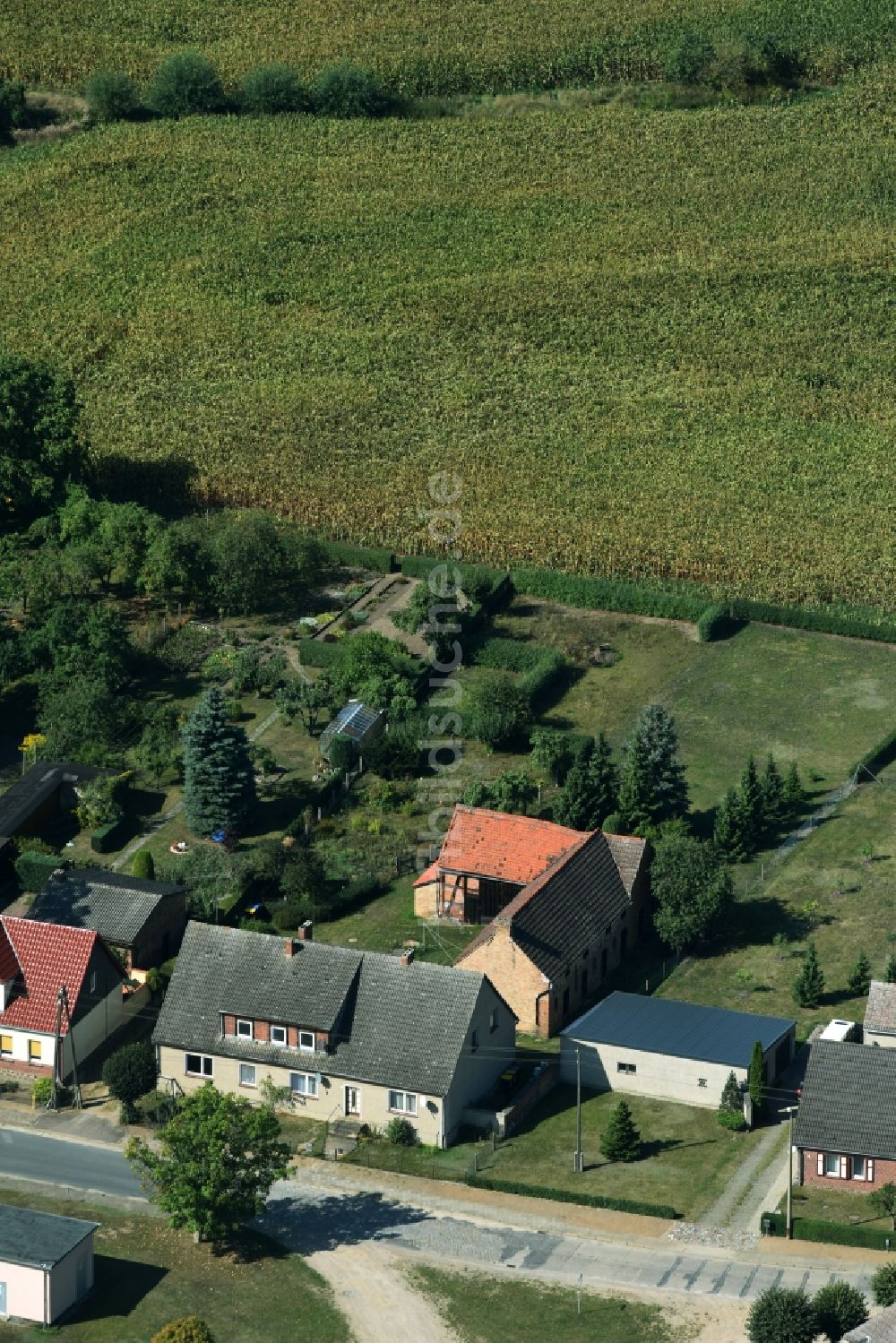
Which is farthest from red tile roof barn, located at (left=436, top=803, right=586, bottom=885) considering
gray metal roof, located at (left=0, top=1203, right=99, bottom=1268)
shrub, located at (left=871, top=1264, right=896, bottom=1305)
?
shrub, located at (left=871, top=1264, right=896, bottom=1305)

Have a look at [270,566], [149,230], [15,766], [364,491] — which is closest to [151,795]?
[15,766]

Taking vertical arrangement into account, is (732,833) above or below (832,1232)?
above

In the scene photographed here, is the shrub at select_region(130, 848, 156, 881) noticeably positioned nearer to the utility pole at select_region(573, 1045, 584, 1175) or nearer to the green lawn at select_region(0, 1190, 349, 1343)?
the green lawn at select_region(0, 1190, 349, 1343)

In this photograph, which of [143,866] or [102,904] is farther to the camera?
[143,866]

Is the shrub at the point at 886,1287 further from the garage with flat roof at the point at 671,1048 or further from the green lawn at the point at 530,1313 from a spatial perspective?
the garage with flat roof at the point at 671,1048

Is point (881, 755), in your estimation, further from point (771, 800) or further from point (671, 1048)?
point (671, 1048)

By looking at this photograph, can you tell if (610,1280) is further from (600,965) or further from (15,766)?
(15,766)

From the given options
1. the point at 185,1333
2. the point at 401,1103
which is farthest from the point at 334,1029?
the point at 185,1333
